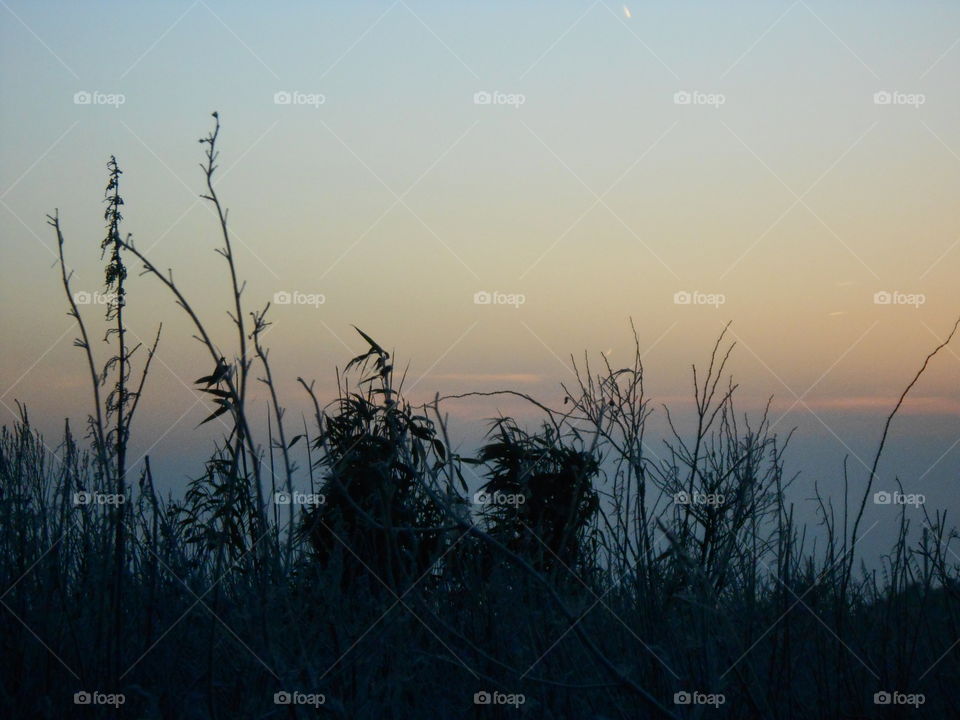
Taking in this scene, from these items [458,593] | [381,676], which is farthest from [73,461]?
[458,593]

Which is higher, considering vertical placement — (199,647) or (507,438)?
(507,438)

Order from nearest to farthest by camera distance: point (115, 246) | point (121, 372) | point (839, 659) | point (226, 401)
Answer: point (226, 401) < point (121, 372) < point (115, 246) < point (839, 659)

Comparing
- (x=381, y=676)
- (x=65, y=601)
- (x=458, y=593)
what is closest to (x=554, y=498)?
(x=458, y=593)

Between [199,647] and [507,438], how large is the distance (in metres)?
4.13

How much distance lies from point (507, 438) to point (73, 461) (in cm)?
483

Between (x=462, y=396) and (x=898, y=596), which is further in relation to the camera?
(x=898, y=596)

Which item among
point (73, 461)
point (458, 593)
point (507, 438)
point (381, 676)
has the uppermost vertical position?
point (507, 438)

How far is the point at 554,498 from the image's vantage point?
34.3 ft

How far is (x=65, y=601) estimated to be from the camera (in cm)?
437

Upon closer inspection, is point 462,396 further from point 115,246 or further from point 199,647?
point 199,647

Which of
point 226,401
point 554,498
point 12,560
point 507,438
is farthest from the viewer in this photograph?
point 554,498

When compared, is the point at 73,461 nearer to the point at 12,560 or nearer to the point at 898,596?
the point at 12,560

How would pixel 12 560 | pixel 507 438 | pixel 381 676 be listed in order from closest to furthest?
pixel 381 676
pixel 12 560
pixel 507 438

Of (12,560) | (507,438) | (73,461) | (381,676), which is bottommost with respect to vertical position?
(381,676)
